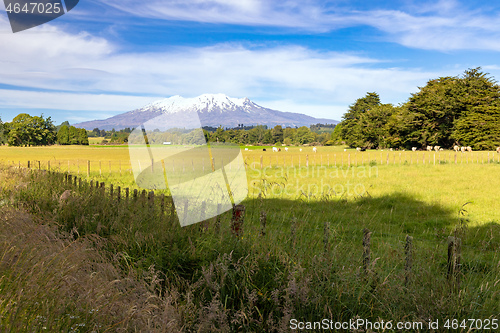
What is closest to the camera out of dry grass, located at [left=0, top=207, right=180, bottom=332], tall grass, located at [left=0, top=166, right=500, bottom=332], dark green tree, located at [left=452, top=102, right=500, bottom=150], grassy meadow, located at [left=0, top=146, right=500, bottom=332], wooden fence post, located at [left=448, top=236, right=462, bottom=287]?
dry grass, located at [left=0, top=207, right=180, bottom=332]

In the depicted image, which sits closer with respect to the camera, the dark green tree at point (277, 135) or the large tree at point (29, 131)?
the large tree at point (29, 131)

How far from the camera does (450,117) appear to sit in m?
58.9

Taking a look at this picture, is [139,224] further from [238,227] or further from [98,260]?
[238,227]

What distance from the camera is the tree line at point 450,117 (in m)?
52.7

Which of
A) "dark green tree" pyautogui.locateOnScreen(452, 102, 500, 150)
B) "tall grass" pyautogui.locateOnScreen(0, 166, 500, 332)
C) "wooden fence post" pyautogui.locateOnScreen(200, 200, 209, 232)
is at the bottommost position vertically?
"tall grass" pyautogui.locateOnScreen(0, 166, 500, 332)

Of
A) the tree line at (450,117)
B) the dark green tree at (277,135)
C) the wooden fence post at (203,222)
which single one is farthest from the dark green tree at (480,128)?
the dark green tree at (277,135)

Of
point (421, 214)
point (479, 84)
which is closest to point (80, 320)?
point (421, 214)

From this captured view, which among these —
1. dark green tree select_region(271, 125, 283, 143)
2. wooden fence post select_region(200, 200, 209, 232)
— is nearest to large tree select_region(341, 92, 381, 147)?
dark green tree select_region(271, 125, 283, 143)

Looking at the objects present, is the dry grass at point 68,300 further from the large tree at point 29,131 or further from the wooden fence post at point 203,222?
the large tree at point 29,131

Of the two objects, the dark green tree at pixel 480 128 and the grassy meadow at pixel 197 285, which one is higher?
the dark green tree at pixel 480 128

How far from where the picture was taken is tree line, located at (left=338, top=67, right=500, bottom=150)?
52656mm

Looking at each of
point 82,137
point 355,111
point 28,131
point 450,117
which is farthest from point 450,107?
point 82,137

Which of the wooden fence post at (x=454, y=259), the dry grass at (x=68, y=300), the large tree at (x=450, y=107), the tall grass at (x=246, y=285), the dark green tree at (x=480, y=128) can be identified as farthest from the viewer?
the large tree at (x=450, y=107)

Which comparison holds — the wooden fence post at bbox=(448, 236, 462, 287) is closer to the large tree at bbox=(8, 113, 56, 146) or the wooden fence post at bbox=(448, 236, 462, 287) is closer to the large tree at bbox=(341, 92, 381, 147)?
the large tree at bbox=(341, 92, 381, 147)
